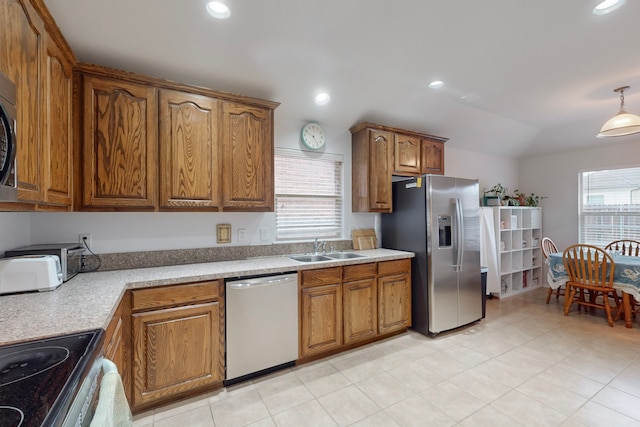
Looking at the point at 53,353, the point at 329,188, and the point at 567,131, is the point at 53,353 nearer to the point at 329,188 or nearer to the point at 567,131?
the point at 329,188

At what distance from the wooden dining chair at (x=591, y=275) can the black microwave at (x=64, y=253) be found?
4.99 m

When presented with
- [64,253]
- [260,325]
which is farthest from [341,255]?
[64,253]

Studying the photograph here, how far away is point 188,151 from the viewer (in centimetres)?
231

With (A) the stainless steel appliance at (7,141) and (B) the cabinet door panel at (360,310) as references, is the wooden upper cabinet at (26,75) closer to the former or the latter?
(A) the stainless steel appliance at (7,141)

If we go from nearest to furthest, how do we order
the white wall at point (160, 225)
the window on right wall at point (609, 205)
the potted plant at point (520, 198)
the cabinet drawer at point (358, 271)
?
1. the white wall at point (160, 225)
2. the cabinet drawer at point (358, 271)
3. the window on right wall at point (609, 205)
4. the potted plant at point (520, 198)

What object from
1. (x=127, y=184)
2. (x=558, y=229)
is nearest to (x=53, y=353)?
(x=127, y=184)

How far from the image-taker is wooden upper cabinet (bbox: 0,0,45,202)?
1.21 meters

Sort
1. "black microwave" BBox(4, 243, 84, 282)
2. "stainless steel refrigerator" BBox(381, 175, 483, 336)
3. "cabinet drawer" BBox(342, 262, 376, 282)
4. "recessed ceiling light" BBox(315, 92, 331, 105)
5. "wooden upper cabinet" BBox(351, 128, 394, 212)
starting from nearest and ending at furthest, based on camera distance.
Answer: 1. "black microwave" BBox(4, 243, 84, 282)
2. "cabinet drawer" BBox(342, 262, 376, 282)
3. "recessed ceiling light" BBox(315, 92, 331, 105)
4. "stainless steel refrigerator" BBox(381, 175, 483, 336)
5. "wooden upper cabinet" BBox(351, 128, 394, 212)

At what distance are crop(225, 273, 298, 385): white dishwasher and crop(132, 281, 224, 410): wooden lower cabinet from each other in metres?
0.09

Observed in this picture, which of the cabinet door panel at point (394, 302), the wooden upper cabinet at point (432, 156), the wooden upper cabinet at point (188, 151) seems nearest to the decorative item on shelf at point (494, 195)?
the wooden upper cabinet at point (432, 156)

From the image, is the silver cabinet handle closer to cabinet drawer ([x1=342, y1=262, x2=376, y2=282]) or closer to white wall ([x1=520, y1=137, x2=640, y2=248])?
cabinet drawer ([x1=342, y1=262, x2=376, y2=282])

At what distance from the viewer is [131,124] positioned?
2125 millimetres

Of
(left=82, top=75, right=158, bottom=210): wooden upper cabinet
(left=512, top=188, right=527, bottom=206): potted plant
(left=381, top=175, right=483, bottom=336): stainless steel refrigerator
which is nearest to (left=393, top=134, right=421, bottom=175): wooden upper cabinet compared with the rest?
(left=381, top=175, right=483, bottom=336): stainless steel refrigerator

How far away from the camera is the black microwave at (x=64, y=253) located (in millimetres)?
1758
